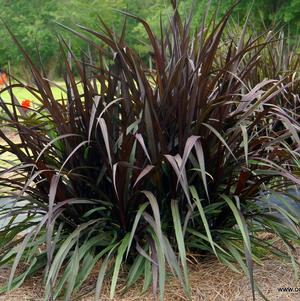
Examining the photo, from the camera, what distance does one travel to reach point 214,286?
2.84 metres

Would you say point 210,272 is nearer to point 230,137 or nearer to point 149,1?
point 230,137

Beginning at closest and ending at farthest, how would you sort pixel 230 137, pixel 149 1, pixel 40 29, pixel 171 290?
pixel 171 290
pixel 230 137
pixel 149 1
pixel 40 29

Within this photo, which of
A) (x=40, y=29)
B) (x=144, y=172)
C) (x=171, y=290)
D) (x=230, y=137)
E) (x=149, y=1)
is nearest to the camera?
(x=144, y=172)

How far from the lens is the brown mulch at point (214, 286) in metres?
2.73

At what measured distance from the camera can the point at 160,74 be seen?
2.93 meters

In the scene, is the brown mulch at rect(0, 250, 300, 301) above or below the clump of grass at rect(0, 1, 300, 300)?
below

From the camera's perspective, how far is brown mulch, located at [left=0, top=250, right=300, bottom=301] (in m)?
2.73

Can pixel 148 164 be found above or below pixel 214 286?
above

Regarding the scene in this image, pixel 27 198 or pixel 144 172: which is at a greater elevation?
pixel 144 172

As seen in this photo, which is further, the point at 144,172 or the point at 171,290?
the point at 171,290

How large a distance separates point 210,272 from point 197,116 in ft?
2.87

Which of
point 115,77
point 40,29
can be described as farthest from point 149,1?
point 115,77

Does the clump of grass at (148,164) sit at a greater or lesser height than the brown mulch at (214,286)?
greater

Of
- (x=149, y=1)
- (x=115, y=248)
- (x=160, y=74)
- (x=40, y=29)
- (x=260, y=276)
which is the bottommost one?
(x=40, y=29)
